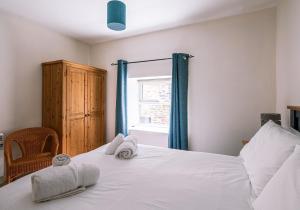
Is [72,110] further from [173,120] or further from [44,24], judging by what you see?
[173,120]

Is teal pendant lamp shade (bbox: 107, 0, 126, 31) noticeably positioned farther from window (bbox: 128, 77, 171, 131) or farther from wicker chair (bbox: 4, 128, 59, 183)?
wicker chair (bbox: 4, 128, 59, 183)

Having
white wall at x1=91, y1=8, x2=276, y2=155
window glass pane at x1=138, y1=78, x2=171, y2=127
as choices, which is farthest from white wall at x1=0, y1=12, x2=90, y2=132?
white wall at x1=91, y1=8, x2=276, y2=155

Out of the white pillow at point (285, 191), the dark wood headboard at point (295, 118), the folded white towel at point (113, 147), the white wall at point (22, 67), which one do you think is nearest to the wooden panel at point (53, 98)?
the white wall at point (22, 67)

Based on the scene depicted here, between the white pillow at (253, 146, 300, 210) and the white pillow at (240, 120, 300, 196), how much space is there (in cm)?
17

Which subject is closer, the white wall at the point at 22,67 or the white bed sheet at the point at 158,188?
the white bed sheet at the point at 158,188

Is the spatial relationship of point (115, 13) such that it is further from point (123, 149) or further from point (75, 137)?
point (75, 137)

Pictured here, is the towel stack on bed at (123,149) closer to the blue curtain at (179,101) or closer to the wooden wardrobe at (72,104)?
the blue curtain at (179,101)

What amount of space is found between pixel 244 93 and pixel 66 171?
245cm

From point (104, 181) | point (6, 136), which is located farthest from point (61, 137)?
point (104, 181)

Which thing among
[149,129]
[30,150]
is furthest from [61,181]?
[149,129]

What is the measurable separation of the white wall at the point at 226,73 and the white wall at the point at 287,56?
0.16 m

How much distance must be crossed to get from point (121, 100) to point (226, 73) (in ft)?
6.11

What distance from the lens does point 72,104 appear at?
117 inches

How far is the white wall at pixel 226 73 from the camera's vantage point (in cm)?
249
